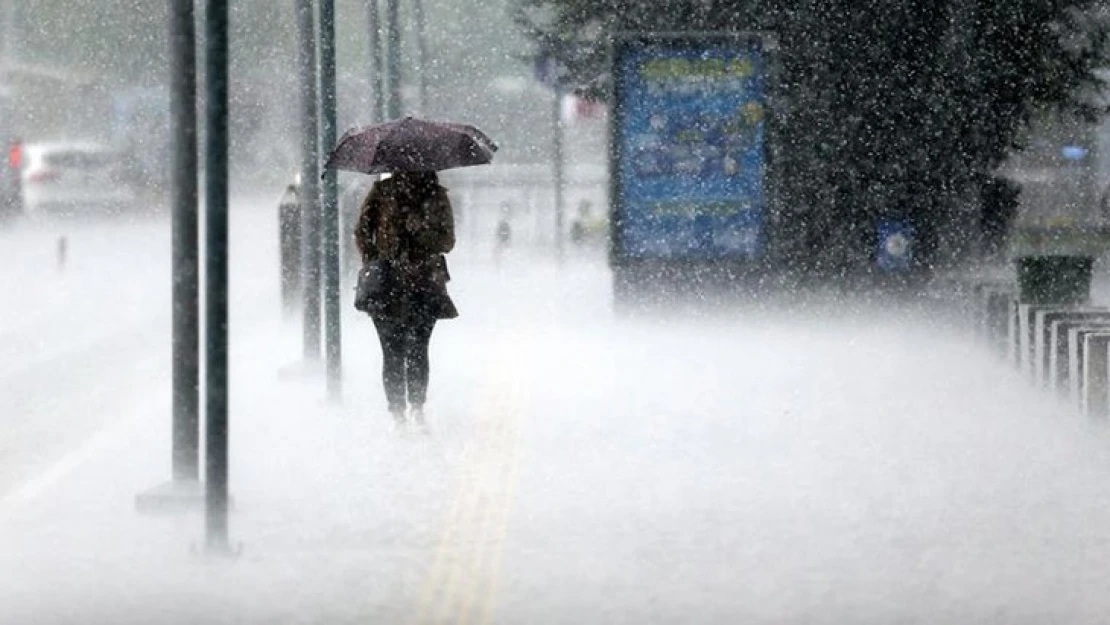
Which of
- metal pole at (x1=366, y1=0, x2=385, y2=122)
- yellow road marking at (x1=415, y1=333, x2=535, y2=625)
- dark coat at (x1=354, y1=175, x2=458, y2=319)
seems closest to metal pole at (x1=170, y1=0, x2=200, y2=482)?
yellow road marking at (x1=415, y1=333, x2=535, y2=625)

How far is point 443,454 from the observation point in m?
13.9

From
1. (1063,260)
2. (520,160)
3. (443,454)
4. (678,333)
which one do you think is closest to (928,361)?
(1063,260)

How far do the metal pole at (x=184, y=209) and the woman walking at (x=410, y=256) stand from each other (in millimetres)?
2805

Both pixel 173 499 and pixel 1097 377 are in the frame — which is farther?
pixel 1097 377

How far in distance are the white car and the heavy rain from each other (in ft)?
51.3

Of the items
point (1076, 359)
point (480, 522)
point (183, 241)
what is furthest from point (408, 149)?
point (1076, 359)

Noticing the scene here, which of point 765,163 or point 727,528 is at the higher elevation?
point 765,163

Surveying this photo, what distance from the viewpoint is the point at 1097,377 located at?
1507 cm

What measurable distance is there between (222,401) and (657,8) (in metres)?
15.6

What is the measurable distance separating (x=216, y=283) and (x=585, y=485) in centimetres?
285

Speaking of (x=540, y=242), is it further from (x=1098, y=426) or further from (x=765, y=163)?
(x=1098, y=426)

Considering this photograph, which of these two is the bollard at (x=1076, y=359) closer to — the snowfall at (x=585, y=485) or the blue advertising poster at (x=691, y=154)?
the snowfall at (x=585, y=485)

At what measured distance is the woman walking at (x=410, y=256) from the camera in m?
14.4

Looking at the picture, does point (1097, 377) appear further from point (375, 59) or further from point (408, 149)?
point (375, 59)
